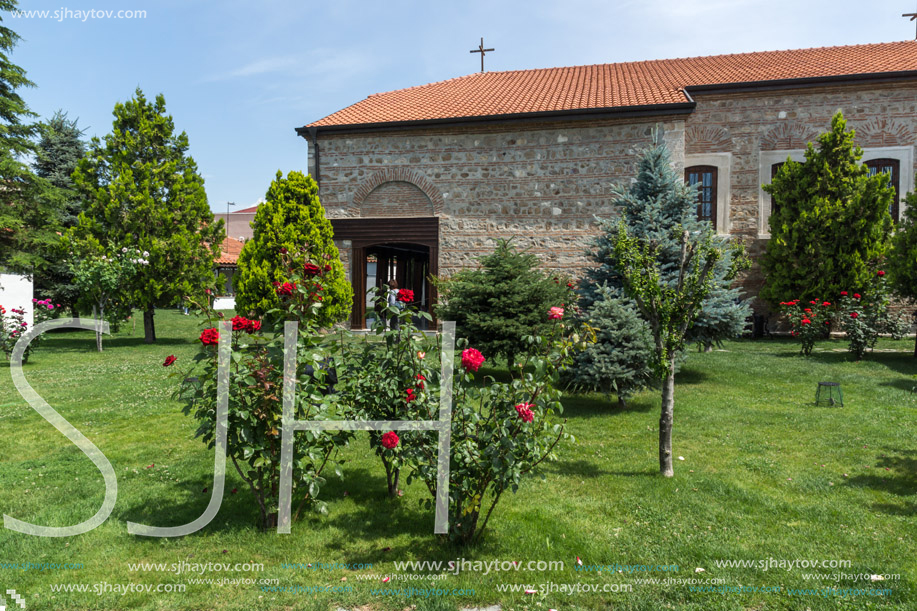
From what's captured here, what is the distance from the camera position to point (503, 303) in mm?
8617

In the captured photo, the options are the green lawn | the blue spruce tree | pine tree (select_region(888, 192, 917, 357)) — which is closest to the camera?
the green lawn

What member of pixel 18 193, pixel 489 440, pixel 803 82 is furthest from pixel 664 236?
pixel 18 193

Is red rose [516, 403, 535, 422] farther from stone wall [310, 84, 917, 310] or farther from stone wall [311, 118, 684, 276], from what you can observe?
stone wall [310, 84, 917, 310]

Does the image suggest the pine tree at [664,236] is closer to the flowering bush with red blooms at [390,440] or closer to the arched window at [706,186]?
the flowering bush with red blooms at [390,440]

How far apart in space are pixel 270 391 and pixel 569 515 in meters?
2.42

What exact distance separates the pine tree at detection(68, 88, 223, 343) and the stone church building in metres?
4.21

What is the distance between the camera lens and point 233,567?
3.29m

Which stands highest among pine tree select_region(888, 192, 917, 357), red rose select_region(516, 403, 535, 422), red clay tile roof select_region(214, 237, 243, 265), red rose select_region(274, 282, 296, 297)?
red clay tile roof select_region(214, 237, 243, 265)

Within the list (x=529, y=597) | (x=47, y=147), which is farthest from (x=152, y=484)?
(x=47, y=147)

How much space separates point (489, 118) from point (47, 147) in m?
20.8

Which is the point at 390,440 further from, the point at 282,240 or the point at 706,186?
the point at 706,186

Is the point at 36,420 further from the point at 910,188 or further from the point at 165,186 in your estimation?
the point at 910,188

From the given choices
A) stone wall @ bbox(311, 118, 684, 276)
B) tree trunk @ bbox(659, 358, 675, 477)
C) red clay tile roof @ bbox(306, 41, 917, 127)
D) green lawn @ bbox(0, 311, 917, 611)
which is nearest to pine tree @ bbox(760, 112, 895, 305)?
red clay tile roof @ bbox(306, 41, 917, 127)

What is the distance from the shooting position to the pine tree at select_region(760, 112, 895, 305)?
44.8ft
